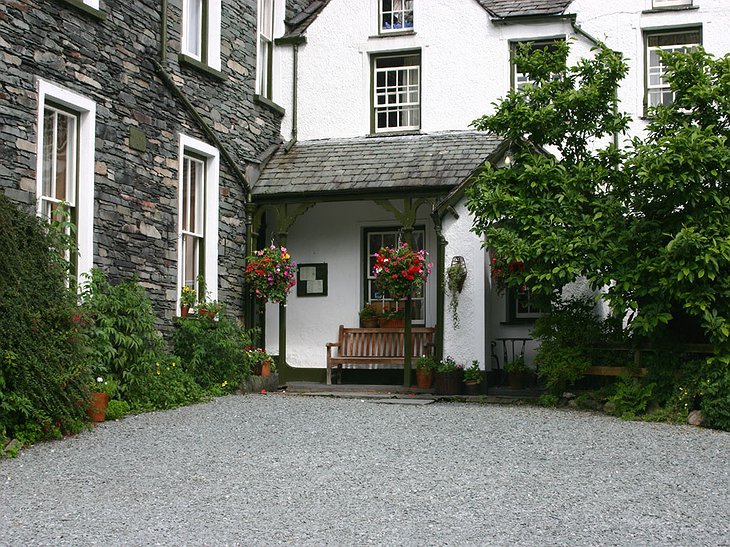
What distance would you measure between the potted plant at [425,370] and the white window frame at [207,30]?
5.07 m

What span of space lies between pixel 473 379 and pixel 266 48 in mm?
6542

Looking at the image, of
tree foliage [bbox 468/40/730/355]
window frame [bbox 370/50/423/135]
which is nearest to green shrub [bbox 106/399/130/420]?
tree foliage [bbox 468/40/730/355]

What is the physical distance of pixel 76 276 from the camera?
36.7 feet

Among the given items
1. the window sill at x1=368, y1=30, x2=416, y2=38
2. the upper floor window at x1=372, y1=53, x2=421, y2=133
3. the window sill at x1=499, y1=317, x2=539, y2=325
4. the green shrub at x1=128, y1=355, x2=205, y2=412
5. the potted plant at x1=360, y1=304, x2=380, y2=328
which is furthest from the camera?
the upper floor window at x1=372, y1=53, x2=421, y2=133

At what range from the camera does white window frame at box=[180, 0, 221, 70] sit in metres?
14.3

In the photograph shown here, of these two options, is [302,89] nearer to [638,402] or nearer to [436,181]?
[436,181]

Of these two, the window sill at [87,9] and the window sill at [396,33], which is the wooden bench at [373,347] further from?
the window sill at [87,9]

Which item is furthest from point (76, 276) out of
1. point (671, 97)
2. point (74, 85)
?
point (671, 97)

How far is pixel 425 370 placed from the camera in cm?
1438

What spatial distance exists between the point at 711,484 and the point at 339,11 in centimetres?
1136

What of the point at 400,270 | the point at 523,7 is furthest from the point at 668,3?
the point at 400,270

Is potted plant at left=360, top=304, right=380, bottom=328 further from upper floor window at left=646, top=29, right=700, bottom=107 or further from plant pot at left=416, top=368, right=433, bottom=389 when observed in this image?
upper floor window at left=646, top=29, right=700, bottom=107

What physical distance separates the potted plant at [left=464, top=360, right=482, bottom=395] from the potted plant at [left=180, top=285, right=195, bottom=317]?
3.86 metres

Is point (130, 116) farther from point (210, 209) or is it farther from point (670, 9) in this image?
point (670, 9)
